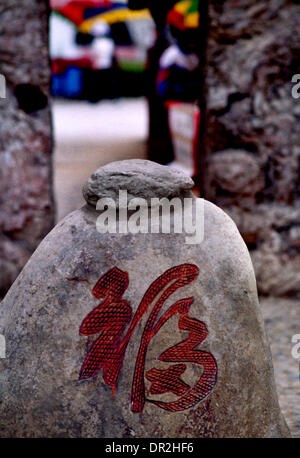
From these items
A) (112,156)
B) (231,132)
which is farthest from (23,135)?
(112,156)

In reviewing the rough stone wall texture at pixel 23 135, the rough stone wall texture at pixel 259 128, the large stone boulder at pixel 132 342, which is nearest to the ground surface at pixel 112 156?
the rough stone wall texture at pixel 259 128

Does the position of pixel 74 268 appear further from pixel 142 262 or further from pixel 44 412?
pixel 44 412

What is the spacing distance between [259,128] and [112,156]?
3.67 metres

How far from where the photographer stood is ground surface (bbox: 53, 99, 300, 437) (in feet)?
8.81

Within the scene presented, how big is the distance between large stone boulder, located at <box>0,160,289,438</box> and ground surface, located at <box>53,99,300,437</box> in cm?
55

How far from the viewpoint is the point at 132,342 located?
5.75 feet

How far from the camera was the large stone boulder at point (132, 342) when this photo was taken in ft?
5.69

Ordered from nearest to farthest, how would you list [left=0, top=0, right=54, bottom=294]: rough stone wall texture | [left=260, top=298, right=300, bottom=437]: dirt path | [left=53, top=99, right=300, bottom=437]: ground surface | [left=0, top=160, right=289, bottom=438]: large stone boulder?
[left=0, top=160, right=289, bottom=438]: large stone boulder → [left=260, top=298, right=300, bottom=437]: dirt path → [left=53, top=99, right=300, bottom=437]: ground surface → [left=0, top=0, right=54, bottom=294]: rough stone wall texture

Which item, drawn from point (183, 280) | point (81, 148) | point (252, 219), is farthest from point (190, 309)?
point (81, 148)

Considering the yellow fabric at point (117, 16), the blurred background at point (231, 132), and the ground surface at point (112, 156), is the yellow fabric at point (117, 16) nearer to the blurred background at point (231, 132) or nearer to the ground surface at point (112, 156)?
the ground surface at point (112, 156)

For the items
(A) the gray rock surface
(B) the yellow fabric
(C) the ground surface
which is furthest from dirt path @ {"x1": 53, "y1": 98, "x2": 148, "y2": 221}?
(A) the gray rock surface

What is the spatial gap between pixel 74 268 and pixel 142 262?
0.17 metres

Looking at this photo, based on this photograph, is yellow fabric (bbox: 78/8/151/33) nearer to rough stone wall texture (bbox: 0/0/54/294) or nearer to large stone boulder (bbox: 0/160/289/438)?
rough stone wall texture (bbox: 0/0/54/294)

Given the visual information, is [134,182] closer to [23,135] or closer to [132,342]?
[132,342]
